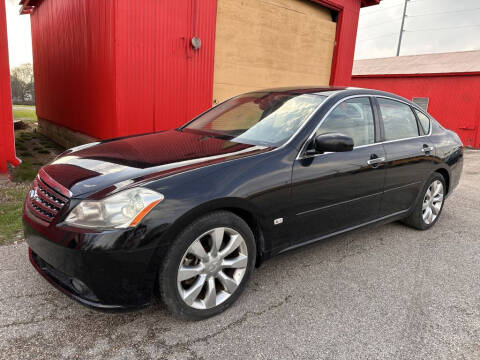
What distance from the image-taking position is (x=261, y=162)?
2.66 metres

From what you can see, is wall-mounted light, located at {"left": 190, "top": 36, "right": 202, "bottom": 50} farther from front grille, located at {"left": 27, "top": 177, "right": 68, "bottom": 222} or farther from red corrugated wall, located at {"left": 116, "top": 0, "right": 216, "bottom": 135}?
front grille, located at {"left": 27, "top": 177, "right": 68, "bottom": 222}

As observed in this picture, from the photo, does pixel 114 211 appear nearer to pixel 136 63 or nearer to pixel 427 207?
pixel 427 207

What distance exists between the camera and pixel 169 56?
680cm

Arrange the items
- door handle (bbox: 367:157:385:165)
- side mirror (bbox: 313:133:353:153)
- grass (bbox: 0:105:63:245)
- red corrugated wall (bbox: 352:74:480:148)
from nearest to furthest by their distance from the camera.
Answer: side mirror (bbox: 313:133:353:153) < door handle (bbox: 367:157:385:165) < grass (bbox: 0:105:63:245) < red corrugated wall (bbox: 352:74:480:148)

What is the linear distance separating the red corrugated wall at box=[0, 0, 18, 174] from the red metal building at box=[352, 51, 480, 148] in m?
16.4

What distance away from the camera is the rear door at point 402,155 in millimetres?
3670

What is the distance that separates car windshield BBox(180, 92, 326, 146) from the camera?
3039 mm

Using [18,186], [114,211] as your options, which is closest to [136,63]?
[18,186]

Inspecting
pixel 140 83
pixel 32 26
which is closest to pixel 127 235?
pixel 140 83

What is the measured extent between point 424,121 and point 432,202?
0.98m

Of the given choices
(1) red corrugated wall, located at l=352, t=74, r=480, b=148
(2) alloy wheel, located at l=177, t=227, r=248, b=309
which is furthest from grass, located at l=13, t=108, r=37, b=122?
(2) alloy wheel, located at l=177, t=227, r=248, b=309

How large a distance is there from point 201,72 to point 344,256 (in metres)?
5.13

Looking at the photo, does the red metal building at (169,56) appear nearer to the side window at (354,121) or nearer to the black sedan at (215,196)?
the black sedan at (215,196)

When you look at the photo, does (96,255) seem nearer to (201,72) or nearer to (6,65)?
(6,65)
